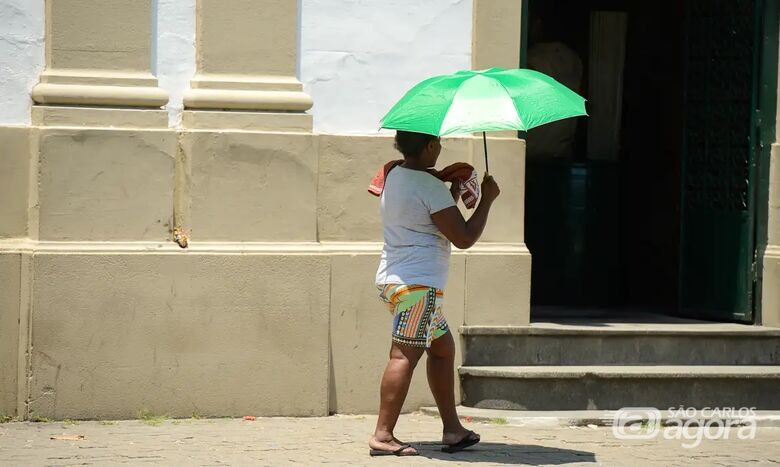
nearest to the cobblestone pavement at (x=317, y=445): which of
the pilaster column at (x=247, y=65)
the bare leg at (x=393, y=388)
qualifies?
the bare leg at (x=393, y=388)

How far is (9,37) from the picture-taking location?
720 centimetres

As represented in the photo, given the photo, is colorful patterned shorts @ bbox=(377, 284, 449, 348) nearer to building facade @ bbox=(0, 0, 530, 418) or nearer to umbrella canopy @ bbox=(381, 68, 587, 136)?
umbrella canopy @ bbox=(381, 68, 587, 136)

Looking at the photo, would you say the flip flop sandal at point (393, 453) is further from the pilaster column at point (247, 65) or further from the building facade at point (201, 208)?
the pilaster column at point (247, 65)

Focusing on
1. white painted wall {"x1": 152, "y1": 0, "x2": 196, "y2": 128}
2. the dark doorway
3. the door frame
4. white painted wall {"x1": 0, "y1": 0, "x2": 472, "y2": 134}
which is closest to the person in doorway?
white painted wall {"x1": 0, "y1": 0, "x2": 472, "y2": 134}

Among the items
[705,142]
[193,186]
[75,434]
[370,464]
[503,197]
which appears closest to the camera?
[370,464]

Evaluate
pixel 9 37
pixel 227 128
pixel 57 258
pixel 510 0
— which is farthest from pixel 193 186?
pixel 510 0

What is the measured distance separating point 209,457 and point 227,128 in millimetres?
2172

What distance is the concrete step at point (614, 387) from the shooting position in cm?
764

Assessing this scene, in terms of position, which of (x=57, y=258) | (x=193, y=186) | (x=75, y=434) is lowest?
(x=75, y=434)

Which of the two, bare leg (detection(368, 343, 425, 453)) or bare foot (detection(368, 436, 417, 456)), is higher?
bare leg (detection(368, 343, 425, 453))

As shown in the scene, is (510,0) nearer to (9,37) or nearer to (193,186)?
(193,186)

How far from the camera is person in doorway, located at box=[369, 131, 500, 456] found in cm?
611

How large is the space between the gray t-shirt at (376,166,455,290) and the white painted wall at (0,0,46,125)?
8.14 feet

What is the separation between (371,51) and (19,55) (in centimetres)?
217
